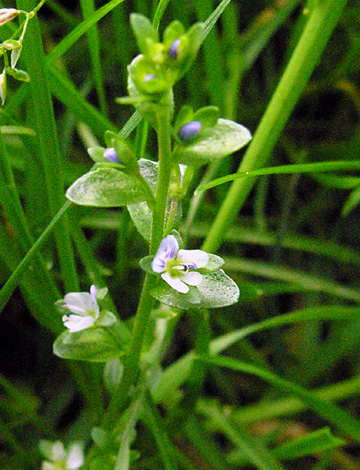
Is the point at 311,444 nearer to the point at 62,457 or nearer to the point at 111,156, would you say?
the point at 62,457

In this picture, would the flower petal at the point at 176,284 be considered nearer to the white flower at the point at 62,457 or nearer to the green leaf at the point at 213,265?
the green leaf at the point at 213,265

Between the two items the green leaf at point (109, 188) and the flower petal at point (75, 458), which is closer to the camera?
the green leaf at point (109, 188)

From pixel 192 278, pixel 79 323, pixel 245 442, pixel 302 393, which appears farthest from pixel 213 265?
pixel 245 442

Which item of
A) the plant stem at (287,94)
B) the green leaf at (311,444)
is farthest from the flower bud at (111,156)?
the green leaf at (311,444)

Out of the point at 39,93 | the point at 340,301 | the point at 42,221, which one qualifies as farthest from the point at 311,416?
the point at 39,93

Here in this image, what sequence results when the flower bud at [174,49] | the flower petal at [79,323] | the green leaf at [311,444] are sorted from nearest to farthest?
the flower bud at [174,49], the flower petal at [79,323], the green leaf at [311,444]

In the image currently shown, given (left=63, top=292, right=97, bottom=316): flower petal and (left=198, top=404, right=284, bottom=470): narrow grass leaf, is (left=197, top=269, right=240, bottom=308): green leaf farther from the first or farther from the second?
(left=198, top=404, right=284, bottom=470): narrow grass leaf

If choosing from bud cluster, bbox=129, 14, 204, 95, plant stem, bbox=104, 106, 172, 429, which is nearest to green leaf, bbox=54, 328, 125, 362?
plant stem, bbox=104, 106, 172, 429
